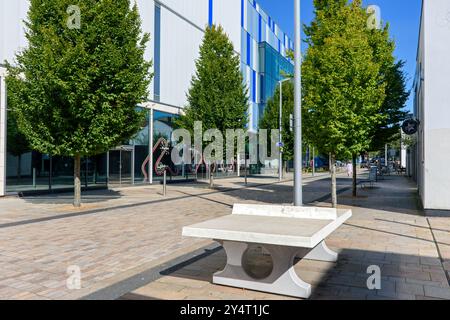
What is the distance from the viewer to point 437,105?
10.2m

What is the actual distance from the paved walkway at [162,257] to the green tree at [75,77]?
Result: 243 centimetres

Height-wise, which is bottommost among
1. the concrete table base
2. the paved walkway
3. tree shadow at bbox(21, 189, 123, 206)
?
the paved walkway

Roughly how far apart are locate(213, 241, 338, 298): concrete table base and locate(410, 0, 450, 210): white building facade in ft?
24.3

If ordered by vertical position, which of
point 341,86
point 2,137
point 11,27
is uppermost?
point 11,27

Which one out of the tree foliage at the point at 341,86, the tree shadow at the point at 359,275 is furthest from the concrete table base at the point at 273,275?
the tree foliage at the point at 341,86

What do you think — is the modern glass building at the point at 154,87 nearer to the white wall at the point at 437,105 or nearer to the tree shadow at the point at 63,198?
the tree shadow at the point at 63,198

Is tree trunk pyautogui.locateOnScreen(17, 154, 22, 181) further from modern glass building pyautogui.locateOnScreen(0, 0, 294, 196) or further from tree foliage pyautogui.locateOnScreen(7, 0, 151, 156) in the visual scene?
tree foliage pyautogui.locateOnScreen(7, 0, 151, 156)

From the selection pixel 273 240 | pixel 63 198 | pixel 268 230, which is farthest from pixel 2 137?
pixel 273 240

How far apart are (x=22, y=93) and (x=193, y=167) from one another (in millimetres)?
18282

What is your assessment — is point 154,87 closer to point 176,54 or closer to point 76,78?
point 176,54

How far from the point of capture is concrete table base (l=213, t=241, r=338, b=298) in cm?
431

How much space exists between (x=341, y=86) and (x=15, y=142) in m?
13.3

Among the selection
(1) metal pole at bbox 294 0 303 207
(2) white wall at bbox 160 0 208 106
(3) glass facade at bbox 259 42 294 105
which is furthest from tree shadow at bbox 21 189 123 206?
(3) glass facade at bbox 259 42 294 105
